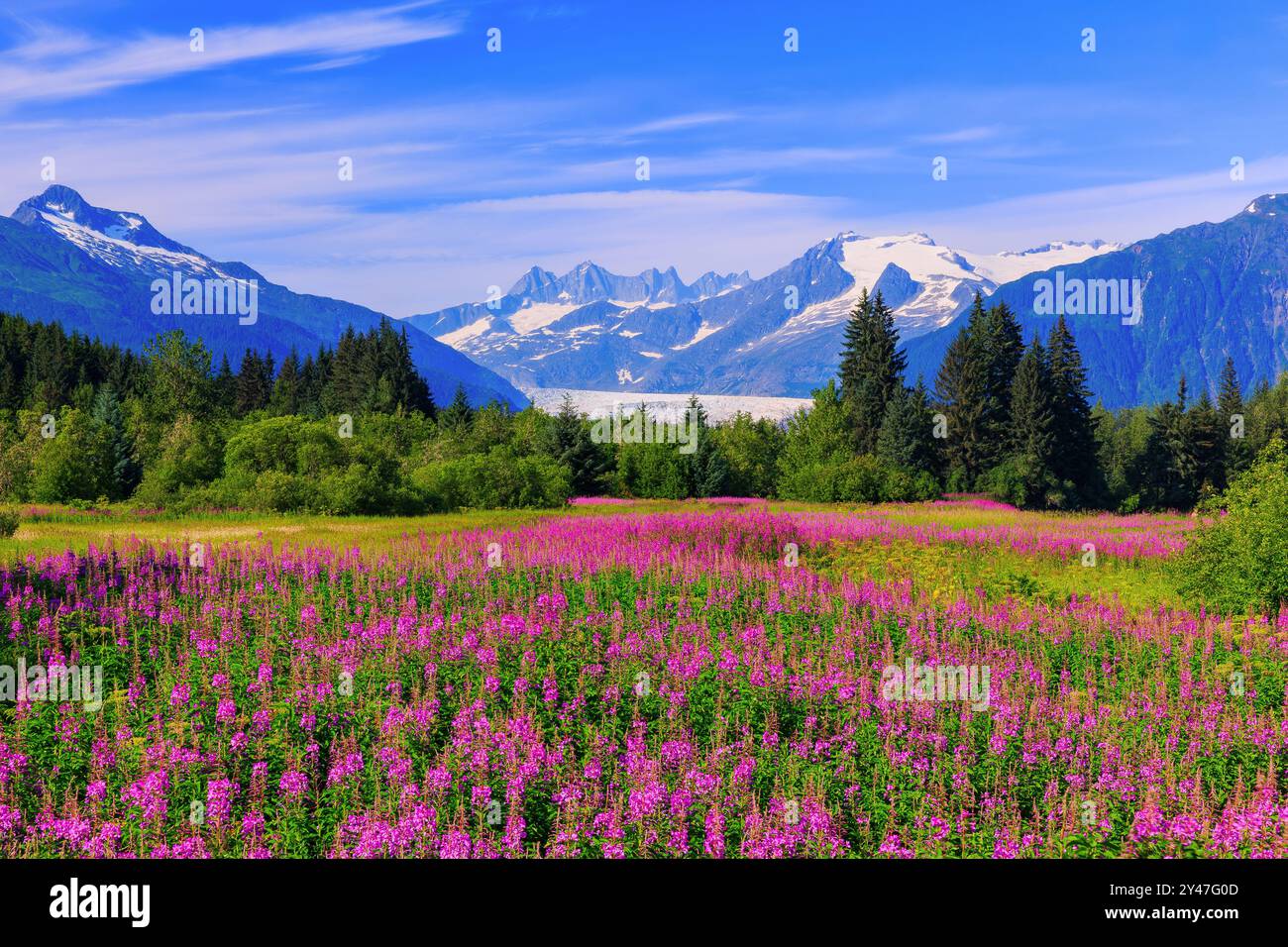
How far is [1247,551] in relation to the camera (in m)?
16.6

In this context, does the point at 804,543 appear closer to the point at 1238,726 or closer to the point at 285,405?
the point at 1238,726

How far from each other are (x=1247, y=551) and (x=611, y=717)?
1263cm

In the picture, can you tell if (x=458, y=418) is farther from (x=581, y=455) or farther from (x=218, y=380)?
(x=218, y=380)

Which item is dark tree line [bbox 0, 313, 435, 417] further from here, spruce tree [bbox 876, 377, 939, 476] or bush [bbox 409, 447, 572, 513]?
bush [bbox 409, 447, 572, 513]

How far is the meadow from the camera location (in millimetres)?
7191

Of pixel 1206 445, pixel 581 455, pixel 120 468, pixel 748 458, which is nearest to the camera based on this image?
pixel 120 468

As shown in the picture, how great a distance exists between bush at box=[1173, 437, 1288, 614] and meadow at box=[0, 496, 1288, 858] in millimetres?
750

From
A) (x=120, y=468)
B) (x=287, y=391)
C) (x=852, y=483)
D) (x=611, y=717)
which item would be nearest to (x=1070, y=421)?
(x=852, y=483)

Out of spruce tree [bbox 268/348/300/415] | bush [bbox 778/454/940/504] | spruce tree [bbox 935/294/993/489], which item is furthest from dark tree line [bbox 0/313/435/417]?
spruce tree [bbox 935/294/993/489]

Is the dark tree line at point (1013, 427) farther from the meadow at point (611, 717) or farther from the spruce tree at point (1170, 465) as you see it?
the meadow at point (611, 717)

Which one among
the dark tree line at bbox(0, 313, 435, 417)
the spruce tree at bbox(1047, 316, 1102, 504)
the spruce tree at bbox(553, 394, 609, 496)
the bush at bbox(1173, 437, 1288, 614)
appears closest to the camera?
the bush at bbox(1173, 437, 1288, 614)

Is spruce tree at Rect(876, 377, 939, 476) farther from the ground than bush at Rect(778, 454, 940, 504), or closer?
farther from the ground

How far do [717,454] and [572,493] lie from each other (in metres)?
8.93

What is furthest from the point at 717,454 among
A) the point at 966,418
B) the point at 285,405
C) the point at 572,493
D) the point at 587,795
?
the point at 285,405
